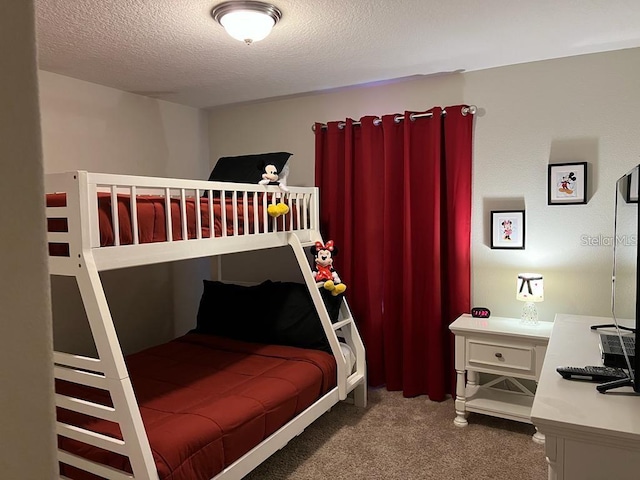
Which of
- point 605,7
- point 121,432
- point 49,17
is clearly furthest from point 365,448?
point 49,17

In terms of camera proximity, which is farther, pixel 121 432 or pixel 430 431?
pixel 430 431

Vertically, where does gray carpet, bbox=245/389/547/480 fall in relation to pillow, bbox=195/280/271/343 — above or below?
below

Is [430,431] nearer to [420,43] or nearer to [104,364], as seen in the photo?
[104,364]

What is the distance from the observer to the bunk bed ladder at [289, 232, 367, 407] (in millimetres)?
3030

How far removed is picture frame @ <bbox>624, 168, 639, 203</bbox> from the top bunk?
179 cm

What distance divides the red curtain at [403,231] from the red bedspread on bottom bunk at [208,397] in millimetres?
773

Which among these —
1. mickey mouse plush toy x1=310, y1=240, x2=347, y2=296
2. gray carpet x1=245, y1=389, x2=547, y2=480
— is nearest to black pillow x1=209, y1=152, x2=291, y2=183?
mickey mouse plush toy x1=310, y1=240, x2=347, y2=296

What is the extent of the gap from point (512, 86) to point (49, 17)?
2711 mm

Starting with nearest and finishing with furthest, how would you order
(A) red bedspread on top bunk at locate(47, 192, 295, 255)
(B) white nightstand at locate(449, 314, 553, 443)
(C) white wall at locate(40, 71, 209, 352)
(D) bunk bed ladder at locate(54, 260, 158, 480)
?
(D) bunk bed ladder at locate(54, 260, 158, 480) → (A) red bedspread on top bunk at locate(47, 192, 295, 255) → (B) white nightstand at locate(449, 314, 553, 443) → (C) white wall at locate(40, 71, 209, 352)

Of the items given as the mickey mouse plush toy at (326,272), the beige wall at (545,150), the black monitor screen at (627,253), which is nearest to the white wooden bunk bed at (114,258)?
the mickey mouse plush toy at (326,272)

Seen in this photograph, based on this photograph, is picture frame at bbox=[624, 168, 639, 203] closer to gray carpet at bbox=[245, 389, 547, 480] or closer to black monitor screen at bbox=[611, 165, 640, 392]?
black monitor screen at bbox=[611, 165, 640, 392]

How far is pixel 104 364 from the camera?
1810 mm

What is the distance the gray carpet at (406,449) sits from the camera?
2.53m

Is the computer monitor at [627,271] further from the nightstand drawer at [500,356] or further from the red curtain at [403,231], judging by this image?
the red curtain at [403,231]
